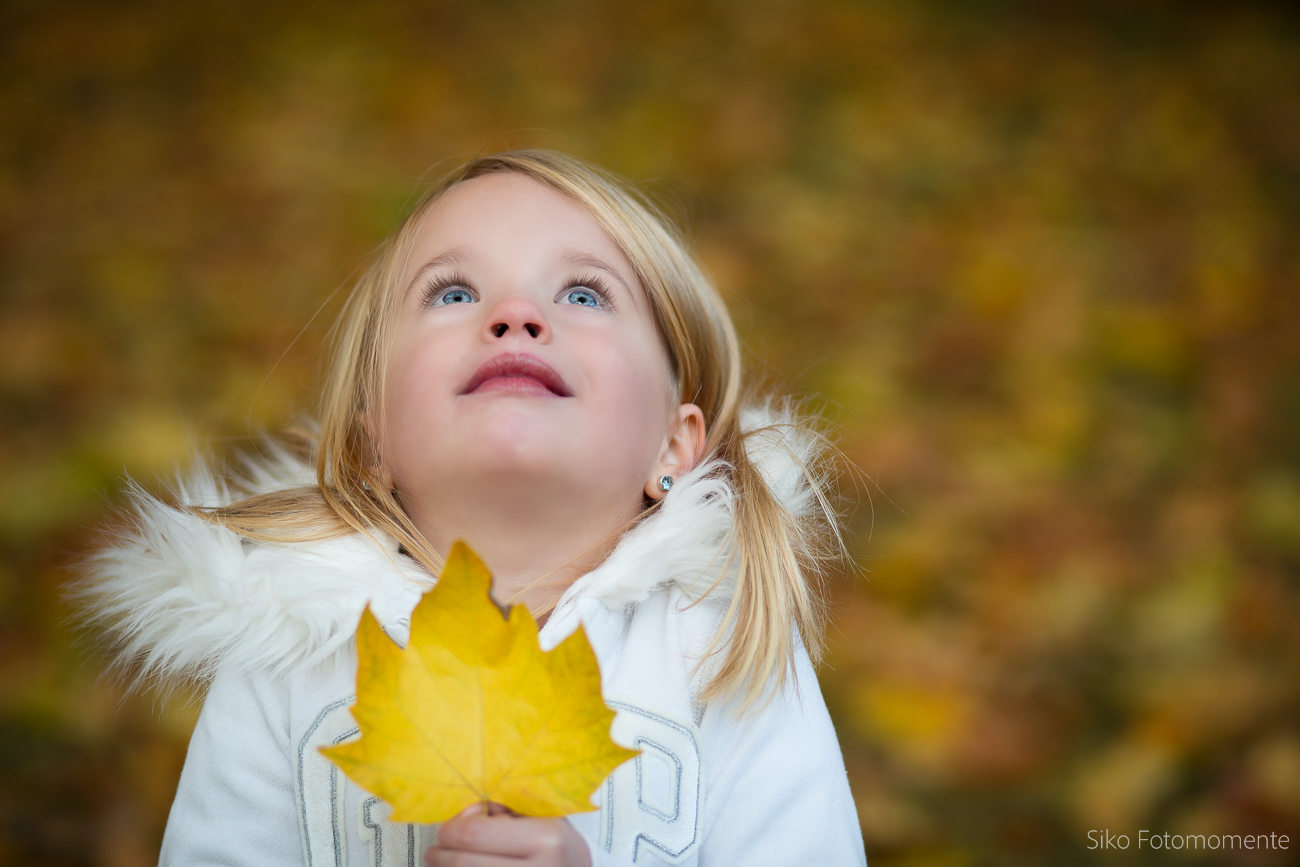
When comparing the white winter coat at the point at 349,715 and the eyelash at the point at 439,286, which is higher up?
the eyelash at the point at 439,286

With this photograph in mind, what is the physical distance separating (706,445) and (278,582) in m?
0.47

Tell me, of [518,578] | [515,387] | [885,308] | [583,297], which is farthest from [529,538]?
[885,308]

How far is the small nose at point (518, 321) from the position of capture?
932 mm

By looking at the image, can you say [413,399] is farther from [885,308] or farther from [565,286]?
[885,308]

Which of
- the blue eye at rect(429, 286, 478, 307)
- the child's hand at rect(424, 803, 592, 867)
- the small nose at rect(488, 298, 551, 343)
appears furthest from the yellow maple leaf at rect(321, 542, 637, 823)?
the blue eye at rect(429, 286, 478, 307)

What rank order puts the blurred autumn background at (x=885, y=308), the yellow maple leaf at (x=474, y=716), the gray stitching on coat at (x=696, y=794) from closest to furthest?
the yellow maple leaf at (x=474, y=716) → the gray stitching on coat at (x=696, y=794) → the blurred autumn background at (x=885, y=308)

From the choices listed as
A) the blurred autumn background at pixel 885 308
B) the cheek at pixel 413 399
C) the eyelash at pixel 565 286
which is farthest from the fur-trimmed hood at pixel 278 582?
the blurred autumn background at pixel 885 308

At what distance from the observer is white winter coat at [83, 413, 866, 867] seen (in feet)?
2.99

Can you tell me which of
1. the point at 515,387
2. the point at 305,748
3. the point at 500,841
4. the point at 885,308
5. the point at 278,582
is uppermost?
the point at 885,308

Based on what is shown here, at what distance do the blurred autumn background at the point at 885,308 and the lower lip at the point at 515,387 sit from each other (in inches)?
32.4

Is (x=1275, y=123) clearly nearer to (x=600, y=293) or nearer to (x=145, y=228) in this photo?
(x=600, y=293)

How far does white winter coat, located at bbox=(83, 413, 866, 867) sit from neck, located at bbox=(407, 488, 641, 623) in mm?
42

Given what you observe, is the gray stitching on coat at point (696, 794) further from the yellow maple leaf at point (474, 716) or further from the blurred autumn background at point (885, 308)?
the blurred autumn background at point (885, 308)

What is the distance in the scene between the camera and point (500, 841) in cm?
67
